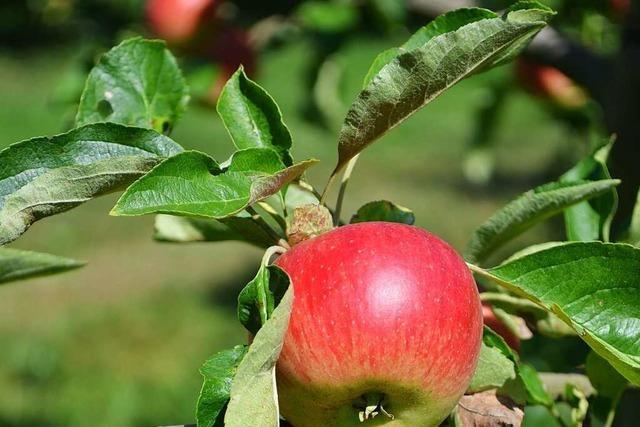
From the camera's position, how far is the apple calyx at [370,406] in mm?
718

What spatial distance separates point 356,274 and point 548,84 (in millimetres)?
1393

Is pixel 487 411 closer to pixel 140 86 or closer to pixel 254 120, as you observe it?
pixel 254 120

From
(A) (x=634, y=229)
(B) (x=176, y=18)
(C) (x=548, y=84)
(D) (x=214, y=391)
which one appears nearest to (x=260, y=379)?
(D) (x=214, y=391)

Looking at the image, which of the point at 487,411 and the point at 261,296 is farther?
the point at 487,411

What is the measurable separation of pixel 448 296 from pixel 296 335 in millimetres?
107

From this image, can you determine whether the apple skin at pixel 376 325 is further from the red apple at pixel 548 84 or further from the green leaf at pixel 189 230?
the red apple at pixel 548 84

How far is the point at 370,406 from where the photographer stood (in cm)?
72

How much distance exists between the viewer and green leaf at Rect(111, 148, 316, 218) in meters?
0.65

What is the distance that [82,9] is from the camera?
2.38 m

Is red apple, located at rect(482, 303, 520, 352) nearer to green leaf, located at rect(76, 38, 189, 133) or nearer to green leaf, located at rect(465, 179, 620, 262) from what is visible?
green leaf, located at rect(465, 179, 620, 262)

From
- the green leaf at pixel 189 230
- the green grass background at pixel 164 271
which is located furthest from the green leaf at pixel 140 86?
the green grass background at pixel 164 271

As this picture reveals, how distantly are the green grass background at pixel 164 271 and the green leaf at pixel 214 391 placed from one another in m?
0.95

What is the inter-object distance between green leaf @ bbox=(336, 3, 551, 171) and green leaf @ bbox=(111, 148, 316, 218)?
57 mm

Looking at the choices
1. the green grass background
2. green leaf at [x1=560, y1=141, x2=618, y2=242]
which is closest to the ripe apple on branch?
green leaf at [x1=560, y1=141, x2=618, y2=242]
